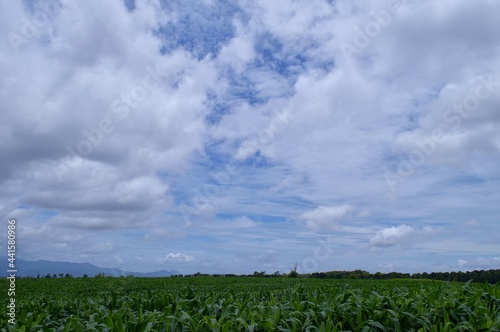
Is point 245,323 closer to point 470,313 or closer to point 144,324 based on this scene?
point 144,324

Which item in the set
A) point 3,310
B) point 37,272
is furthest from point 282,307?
point 37,272

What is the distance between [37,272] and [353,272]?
1097 inches

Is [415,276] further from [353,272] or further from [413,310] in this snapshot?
[413,310]

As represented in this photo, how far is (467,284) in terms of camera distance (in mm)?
5652

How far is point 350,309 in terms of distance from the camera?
4.20 metres

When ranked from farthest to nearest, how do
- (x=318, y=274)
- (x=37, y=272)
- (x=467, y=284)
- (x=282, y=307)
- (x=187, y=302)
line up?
(x=318, y=274) < (x=37, y=272) < (x=467, y=284) < (x=187, y=302) < (x=282, y=307)

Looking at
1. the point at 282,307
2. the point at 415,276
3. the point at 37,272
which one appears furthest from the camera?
the point at 415,276

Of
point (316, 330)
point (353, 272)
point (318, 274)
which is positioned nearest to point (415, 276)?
point (353, 272)

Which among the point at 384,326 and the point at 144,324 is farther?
the point at 384,326

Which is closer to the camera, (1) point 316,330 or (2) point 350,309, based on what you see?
(1) point 316,330

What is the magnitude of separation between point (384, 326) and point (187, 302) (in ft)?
6.92

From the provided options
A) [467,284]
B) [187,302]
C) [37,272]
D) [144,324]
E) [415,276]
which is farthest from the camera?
[415,276]

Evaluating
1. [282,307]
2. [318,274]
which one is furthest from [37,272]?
[282,307]

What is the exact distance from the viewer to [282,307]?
4.22 meters
